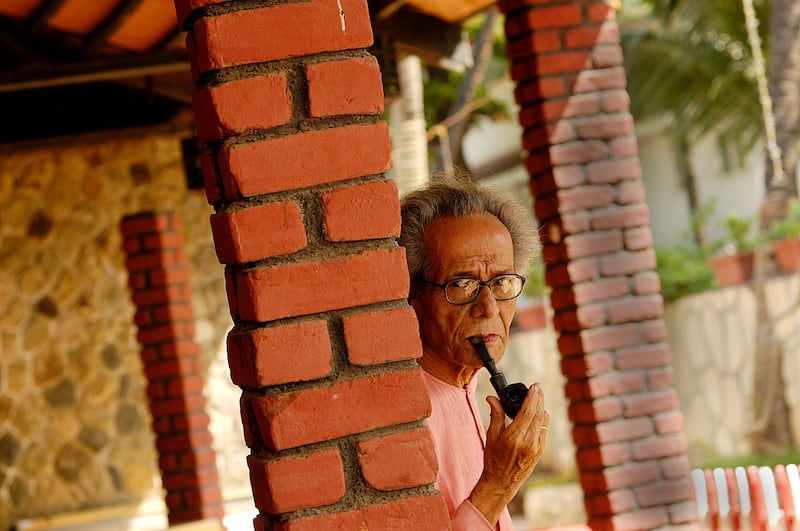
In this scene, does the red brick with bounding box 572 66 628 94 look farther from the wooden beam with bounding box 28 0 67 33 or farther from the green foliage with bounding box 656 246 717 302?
the green foliage with bounding box 656 246 717 302

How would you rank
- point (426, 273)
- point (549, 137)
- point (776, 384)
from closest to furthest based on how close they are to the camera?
point (426, 273)
point (549, 137)
point (776, 384)

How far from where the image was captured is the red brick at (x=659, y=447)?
443 cm

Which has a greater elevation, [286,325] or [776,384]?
[286,325]

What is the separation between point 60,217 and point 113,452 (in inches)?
71.3

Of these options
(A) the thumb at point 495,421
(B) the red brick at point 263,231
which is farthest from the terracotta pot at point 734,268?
(B) the red brick at point 263,231

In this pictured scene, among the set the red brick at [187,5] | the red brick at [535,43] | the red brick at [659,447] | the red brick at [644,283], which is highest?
the red brick at [535,43]

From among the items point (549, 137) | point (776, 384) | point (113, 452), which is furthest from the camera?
point (776, 384)

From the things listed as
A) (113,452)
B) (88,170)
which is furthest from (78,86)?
(113,452)

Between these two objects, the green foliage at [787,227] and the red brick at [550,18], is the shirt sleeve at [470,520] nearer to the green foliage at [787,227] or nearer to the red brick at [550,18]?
the red brick at [550,18]

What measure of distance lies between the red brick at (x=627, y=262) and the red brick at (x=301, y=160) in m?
2.70

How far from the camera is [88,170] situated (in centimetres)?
879

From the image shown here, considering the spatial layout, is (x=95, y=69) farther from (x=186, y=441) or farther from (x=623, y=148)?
(x=623, y=148)

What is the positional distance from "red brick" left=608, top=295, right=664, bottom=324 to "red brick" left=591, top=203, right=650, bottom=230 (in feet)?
0.95

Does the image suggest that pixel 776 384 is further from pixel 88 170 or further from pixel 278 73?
pixel 278 73
